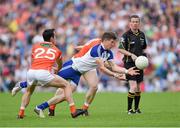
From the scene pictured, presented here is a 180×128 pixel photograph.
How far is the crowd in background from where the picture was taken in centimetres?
3356

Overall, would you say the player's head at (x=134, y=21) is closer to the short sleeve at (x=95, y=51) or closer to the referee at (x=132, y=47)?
the referee at (x=132, y=47)

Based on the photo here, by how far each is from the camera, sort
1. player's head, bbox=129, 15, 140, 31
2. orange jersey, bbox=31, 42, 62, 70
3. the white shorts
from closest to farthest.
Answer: the white shorts → orange jersey, bbox=31, 42, 62, 70 → player's head, bbox=129, 15, 140, 31

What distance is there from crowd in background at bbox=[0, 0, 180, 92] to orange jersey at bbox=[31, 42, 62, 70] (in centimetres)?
1514

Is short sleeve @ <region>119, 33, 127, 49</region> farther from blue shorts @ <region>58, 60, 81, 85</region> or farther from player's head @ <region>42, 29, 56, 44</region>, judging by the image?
player's head @ <region>42, 29, 56, 44</region>

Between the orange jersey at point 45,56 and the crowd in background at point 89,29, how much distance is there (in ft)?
49.7

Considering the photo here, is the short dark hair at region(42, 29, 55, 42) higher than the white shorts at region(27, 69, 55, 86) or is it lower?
higher

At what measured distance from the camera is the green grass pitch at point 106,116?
16328 mm

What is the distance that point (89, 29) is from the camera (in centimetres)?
3572

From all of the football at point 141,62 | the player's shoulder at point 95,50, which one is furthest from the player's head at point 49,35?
the football at point 141,62

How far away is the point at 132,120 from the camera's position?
17266 millimetres

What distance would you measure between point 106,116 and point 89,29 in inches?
682

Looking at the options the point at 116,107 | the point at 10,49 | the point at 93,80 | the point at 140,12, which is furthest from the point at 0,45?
the point at 93,80

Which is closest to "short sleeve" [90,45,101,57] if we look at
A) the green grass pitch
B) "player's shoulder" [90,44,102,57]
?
"player's shoulder" [90,44,102,57]

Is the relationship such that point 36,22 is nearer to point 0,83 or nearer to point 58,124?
point 0,83
